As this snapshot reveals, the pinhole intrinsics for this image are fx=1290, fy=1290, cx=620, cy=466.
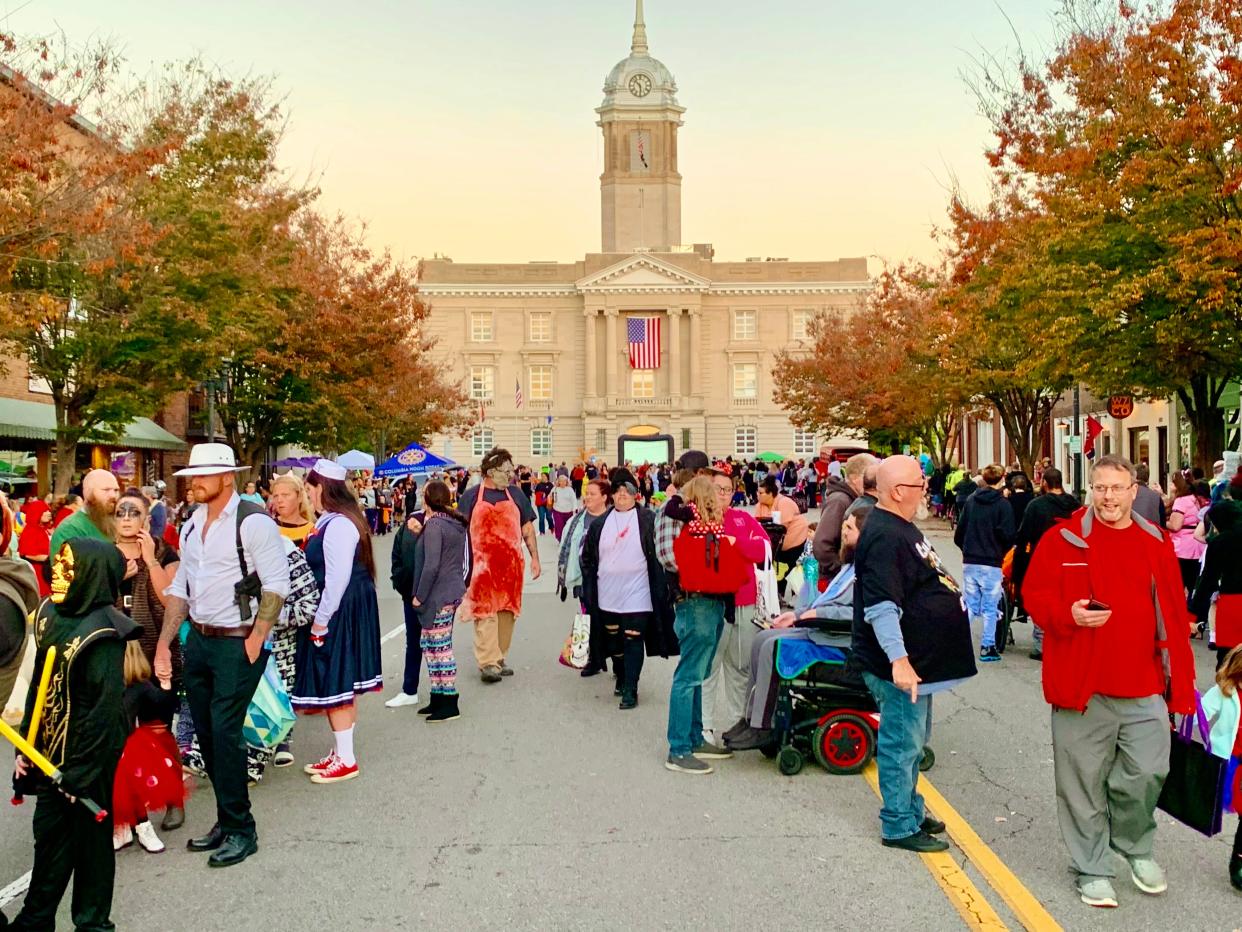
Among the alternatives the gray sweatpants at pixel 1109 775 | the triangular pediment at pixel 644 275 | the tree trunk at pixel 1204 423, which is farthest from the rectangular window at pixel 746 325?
the gray sweatpants at pixel 1109 775

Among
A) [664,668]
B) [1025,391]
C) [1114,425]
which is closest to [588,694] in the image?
[664,668]

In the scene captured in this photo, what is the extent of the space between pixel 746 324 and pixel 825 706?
82.7 m

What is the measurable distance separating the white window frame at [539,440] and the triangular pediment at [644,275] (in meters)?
10.1

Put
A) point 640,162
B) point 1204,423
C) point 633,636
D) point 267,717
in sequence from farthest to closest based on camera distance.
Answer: point 640,162
point 1204,423
point 633,636
point 267,717

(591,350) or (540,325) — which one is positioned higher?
(540,325)

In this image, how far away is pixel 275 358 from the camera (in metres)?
31.5

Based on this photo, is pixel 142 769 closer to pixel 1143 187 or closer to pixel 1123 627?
pixel 1123 627

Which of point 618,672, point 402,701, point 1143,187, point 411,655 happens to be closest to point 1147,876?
point 618,672

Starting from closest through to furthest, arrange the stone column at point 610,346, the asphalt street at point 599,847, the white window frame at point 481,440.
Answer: the asphalt street at point 599,847, the white window frame at point 481,440, the stone column at point 610,346

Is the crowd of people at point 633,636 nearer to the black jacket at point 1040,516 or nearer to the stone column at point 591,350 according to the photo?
the black jacket at point 1040,516

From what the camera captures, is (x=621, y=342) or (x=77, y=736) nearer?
(x=77, y=736)

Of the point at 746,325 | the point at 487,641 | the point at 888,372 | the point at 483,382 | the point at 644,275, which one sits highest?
the point at 644,275

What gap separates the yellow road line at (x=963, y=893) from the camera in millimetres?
4770

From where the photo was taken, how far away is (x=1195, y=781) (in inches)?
201
